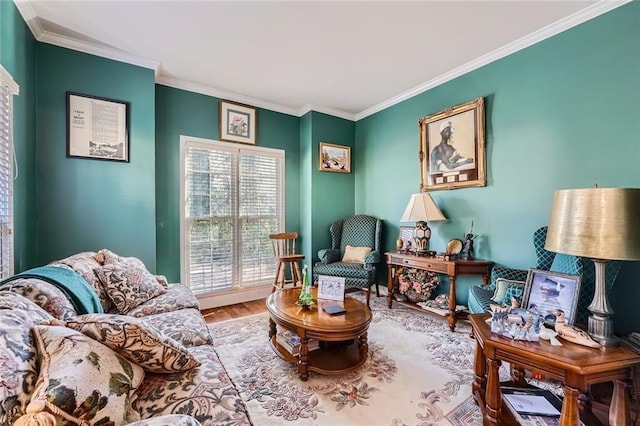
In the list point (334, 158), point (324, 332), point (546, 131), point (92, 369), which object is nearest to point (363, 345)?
point (324, 332)

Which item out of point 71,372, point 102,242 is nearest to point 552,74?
point 71,372

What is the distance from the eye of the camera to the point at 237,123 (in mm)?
3771

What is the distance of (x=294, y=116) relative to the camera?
432cm

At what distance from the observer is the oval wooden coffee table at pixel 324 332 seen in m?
1.86

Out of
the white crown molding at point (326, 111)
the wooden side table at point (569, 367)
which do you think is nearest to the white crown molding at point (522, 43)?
the white crown molding at point (326, 111)

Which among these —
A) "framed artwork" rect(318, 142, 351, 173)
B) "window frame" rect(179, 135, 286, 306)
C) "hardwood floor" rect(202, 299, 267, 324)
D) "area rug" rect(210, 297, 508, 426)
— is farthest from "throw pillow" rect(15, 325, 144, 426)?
"framed artwork" rect(318, 142, 351, 173)

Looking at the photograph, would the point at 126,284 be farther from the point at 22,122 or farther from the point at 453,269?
the point at 453,269

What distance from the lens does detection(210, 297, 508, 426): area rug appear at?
1597mm

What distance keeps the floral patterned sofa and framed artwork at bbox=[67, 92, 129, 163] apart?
1542 mm

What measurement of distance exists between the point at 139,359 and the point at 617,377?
79.9 inches

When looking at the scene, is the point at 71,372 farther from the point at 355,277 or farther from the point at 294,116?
the point at 294,116

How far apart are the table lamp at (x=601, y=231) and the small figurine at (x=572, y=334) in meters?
0.05

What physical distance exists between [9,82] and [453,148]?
12.8 feet

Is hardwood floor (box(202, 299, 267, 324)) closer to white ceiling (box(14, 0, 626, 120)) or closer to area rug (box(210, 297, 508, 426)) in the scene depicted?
area rug (box(210, 297, 508, 426))
